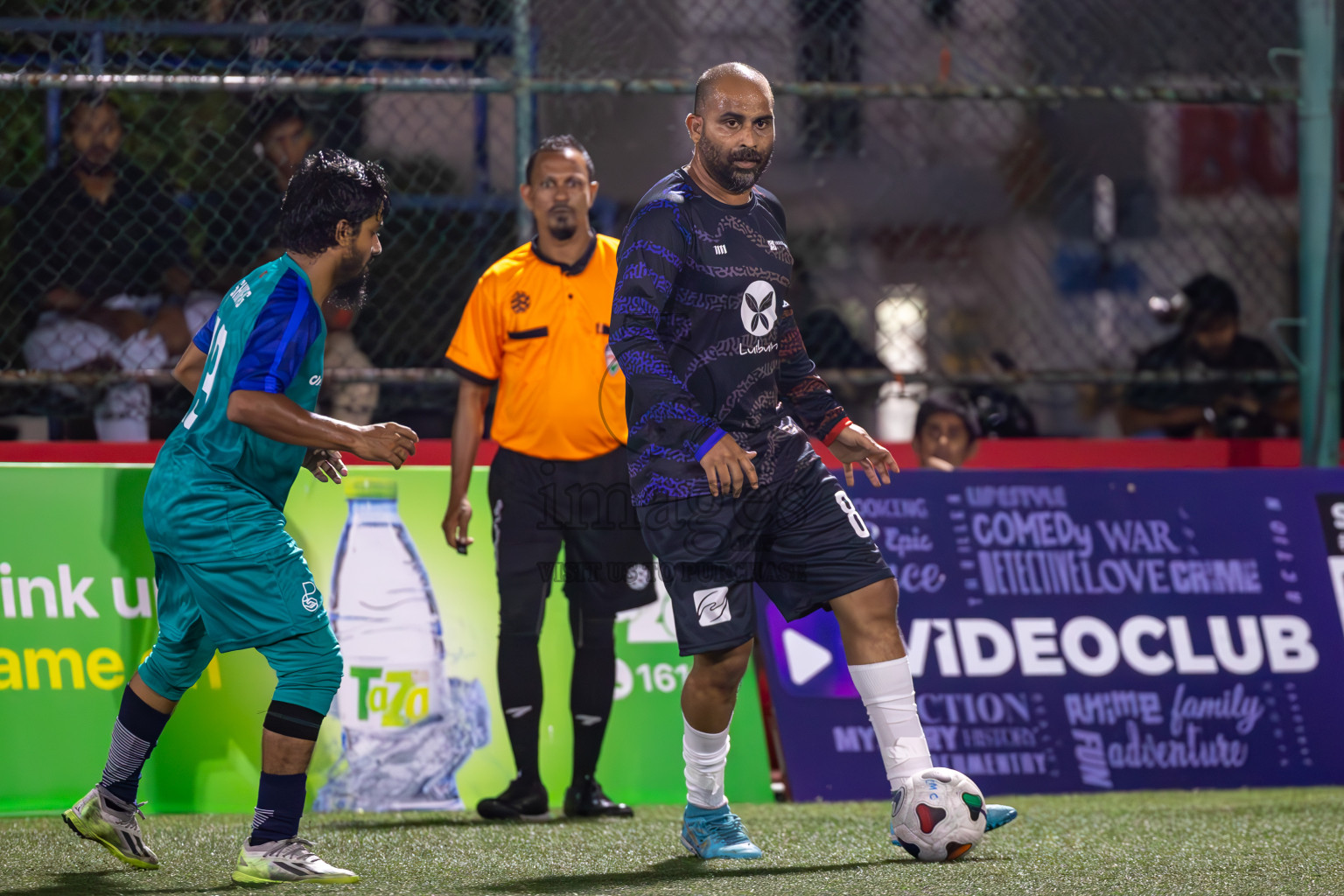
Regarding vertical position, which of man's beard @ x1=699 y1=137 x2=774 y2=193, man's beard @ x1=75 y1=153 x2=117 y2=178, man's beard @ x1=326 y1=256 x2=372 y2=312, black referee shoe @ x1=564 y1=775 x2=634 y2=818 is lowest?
black referee shoe @ x1=564 y1=775 x2=634 y2=818

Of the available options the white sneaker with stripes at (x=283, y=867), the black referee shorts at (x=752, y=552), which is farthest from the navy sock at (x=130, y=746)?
the black referee shorts at (x=752, y=552)

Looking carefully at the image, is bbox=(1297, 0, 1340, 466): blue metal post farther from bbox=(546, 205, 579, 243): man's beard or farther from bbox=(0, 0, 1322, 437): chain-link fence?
bbox=(546, 205, 579, 243): man's beard

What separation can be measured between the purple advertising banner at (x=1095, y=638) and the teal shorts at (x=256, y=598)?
7.27 feet

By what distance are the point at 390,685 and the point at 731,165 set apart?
7.75 feet

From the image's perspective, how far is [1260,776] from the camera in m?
5.52

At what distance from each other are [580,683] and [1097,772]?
192 centimetres

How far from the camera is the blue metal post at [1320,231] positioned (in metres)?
6.27

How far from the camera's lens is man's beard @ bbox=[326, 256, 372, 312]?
3879mm

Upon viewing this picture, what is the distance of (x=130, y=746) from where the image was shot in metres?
4.02

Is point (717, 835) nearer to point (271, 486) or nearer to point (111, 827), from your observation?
point (271, 486)

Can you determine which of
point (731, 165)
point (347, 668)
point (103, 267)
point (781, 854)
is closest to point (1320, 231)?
point (731, 165)

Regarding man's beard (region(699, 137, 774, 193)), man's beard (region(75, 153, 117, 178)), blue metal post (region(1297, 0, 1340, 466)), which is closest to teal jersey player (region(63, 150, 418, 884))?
man's beard (region(699, 137, 774, 193))

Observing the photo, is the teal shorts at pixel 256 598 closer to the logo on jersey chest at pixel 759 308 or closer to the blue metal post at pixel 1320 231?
the logo on jersey chest at pixel 759 308

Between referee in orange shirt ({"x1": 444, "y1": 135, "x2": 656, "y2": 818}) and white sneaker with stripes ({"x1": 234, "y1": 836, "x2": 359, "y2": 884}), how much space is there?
1371mm
